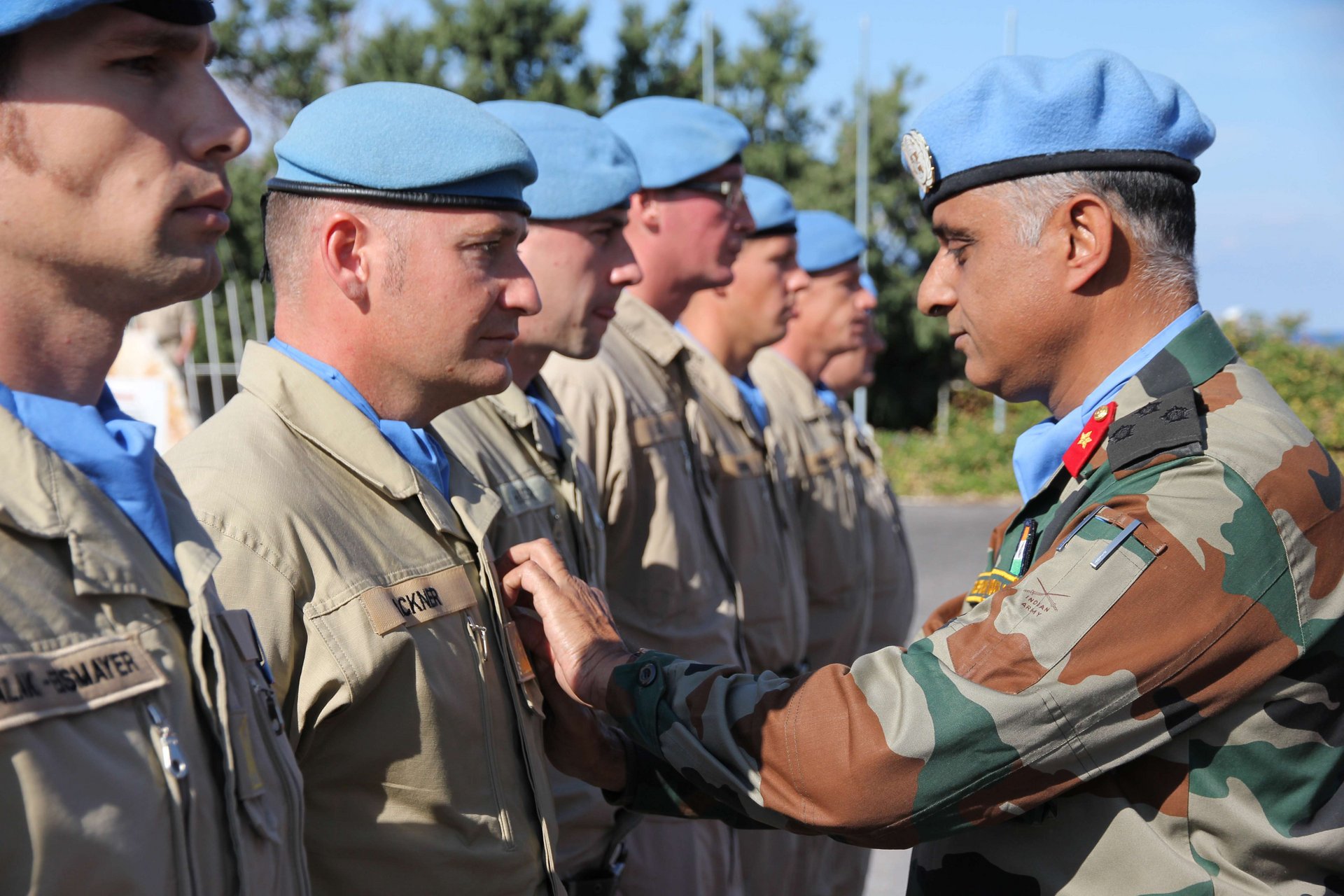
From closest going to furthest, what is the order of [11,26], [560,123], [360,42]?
[11,26], [560,123], [360,42]

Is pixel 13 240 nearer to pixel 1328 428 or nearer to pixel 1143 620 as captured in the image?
pixel 1143 620

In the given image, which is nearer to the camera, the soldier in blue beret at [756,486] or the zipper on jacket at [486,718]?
the zipper on jacket at [486,718]

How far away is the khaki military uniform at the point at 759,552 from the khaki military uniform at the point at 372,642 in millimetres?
2393

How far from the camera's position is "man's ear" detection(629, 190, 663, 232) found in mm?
4605

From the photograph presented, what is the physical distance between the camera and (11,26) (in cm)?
123

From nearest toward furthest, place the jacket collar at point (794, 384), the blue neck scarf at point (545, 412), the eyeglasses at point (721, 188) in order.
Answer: the blue neck scarf at point (545, 412) → the eyeglasses at point (721, 188) → the jacket collar at point (794, 384)

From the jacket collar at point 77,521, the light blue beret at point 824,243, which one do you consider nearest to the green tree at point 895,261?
the light blue beret at point 824,243

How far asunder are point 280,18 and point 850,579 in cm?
2178

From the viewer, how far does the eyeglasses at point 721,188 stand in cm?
463

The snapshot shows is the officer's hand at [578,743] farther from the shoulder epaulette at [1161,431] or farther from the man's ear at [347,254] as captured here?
the shoulder epaulette at [1161,431]

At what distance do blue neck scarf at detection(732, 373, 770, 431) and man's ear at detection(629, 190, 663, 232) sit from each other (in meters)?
0.83

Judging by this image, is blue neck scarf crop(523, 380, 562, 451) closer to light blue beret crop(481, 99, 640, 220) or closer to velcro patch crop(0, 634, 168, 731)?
light blue beret crop(481, 99, 640, 220)

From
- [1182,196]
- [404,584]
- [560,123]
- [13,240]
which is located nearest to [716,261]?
[560,123]

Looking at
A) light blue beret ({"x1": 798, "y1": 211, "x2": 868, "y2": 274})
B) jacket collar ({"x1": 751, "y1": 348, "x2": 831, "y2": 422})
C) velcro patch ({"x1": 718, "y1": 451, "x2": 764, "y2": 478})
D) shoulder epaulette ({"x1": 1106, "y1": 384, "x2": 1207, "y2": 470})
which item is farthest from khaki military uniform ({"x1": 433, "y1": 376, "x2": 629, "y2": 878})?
light blue beret ({"x1": 798, "y1": 211, "x2": 868, "y2": 274})
